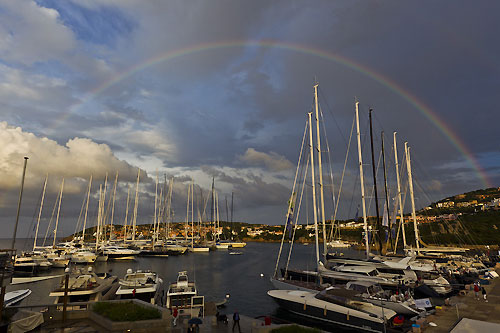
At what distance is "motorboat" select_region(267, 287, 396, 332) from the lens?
24.9m

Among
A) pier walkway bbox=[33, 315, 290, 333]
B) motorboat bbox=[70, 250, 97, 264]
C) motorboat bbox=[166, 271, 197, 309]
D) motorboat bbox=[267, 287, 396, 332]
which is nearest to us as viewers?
pier walkway bbox=[33, 315, 290, 333]

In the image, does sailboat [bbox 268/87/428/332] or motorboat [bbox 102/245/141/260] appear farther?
motorboat [bbox 102/245/141/260]

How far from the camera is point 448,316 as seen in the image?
2353cm

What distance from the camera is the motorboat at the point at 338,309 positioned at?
81.7 feet

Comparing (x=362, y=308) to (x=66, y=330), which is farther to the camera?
(x=362, y=308)

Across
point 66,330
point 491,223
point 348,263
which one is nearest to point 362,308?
point 348,263

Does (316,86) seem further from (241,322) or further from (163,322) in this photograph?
(163,322)

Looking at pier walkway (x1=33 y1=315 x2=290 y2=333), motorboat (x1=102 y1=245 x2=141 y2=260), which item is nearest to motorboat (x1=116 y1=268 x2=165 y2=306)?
pier walkway (x1=33 y1=315 x2=290 y2=333)

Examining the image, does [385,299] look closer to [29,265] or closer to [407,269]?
[407,269]

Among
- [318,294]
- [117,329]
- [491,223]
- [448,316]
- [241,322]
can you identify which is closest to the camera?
[117,329]

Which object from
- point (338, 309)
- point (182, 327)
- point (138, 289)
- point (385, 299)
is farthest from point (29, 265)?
point (385, 299)

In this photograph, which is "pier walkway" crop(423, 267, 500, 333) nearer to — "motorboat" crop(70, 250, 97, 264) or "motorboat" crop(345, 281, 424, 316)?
"motorboat" crop(345, 281, 424, 316)

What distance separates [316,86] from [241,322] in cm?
3177

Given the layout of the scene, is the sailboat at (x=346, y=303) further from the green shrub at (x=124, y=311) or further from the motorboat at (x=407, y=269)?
the green shrub at (x=124, y=311)
